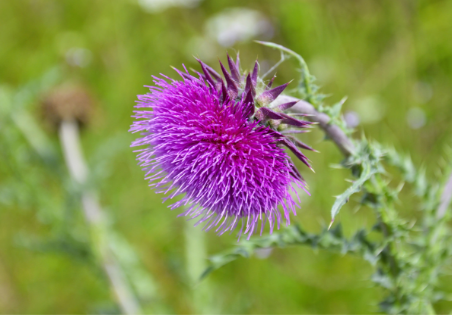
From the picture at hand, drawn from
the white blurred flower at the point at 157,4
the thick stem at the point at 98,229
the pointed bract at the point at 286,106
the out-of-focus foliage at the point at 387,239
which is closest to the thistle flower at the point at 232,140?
the pointed bract at the point at 286,106

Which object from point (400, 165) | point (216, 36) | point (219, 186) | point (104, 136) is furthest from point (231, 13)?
point (219, 186)

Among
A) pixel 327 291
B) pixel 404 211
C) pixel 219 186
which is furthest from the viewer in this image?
pixel 404 211

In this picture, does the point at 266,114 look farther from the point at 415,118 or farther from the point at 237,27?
the point at 237,27

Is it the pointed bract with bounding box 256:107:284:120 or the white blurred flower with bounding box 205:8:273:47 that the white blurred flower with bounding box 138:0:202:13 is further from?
the pointed bract with bounding box 256:107:284:120

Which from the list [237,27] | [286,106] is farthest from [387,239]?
[237,27]

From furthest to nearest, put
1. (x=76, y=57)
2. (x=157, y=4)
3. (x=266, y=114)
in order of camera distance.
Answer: (x=157, y=4), (x=76, y=57), (x=266, y=114)

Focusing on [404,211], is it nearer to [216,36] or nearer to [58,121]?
[216,36]
